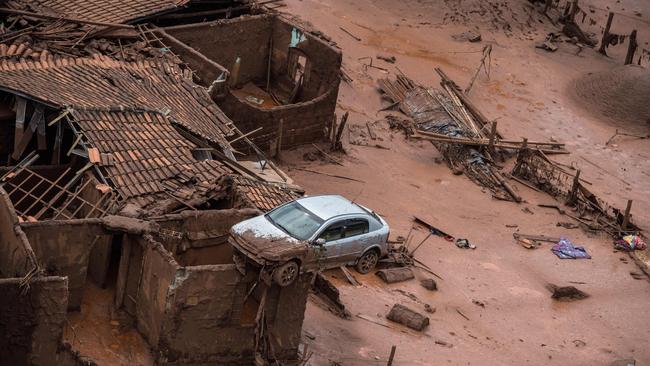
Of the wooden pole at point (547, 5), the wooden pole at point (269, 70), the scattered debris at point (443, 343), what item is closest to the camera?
the scattered debris at point (443, 343)

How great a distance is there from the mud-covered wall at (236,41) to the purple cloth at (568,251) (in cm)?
964

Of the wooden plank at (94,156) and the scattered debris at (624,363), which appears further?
the scattered debris at (624,363)

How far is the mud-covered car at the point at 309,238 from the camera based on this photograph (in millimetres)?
19172

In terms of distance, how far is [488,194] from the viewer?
105 ft

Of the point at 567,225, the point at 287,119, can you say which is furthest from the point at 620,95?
the point at 287,119

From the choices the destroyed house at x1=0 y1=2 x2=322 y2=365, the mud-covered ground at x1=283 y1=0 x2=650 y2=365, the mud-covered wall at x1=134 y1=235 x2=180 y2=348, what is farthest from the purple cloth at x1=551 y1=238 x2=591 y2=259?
the mud-covered wall at x1=134 y1=235 x2=180 y2=348

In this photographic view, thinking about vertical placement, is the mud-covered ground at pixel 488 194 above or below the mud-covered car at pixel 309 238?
below

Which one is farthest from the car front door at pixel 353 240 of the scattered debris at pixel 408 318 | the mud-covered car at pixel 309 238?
the scattered debris at pixel 408 318

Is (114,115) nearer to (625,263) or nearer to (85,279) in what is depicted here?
(85,279)

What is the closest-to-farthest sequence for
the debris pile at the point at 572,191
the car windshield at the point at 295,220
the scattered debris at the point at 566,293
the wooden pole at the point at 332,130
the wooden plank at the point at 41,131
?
1. the car windshield at the point at 295,220
2. the wooden plank at the point at 41,131
3. the scattered debris at the point at 566,293
4. the debris pile at the point at 572,191
5. the wooden pole at the point at 332,130

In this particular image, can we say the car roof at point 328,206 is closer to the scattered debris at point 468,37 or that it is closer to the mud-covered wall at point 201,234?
the mud-covered wall at point 201,234

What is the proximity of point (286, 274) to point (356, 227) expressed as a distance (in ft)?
18.7

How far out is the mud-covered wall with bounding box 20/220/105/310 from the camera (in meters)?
19.1

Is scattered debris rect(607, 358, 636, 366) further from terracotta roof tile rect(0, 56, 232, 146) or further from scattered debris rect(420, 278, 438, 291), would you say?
terracotta roof tile rect(0, 56, 232, 146)
